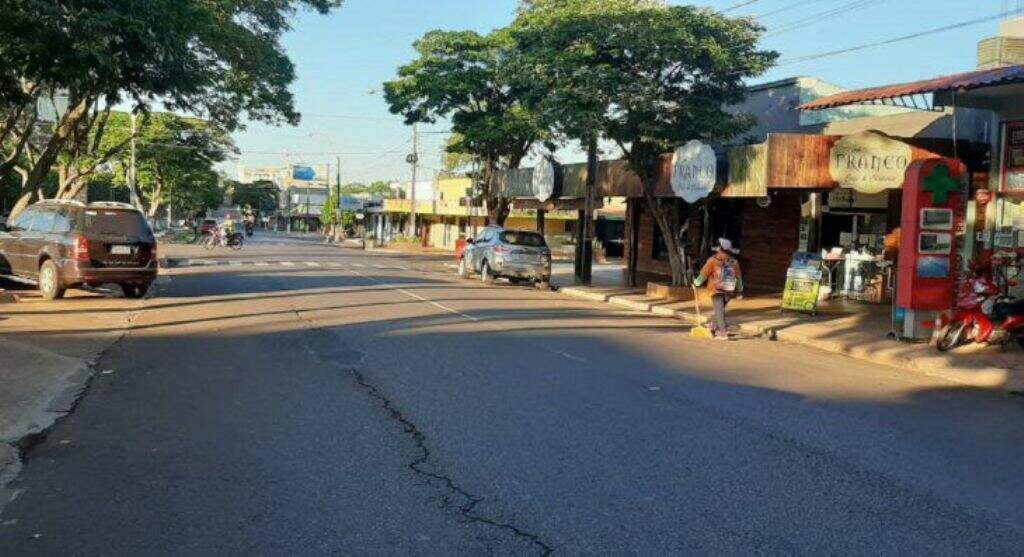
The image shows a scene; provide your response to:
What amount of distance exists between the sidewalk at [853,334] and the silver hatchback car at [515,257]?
1694 millimetres

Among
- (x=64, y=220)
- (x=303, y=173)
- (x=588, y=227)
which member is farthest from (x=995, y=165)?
(x=303, y=173)

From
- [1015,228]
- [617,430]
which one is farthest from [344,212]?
[617,430]

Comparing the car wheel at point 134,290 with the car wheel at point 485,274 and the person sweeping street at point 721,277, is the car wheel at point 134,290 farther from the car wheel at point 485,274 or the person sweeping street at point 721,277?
the person sweeping street at point 721,277

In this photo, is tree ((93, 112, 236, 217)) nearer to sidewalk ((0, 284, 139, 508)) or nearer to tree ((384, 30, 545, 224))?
tree ((384, 30, 545, 224))

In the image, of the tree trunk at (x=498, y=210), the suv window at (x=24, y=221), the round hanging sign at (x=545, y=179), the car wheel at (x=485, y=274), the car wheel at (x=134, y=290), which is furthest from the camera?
the tree trunk at (x=498, y=210)

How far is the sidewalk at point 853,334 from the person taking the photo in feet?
36.9

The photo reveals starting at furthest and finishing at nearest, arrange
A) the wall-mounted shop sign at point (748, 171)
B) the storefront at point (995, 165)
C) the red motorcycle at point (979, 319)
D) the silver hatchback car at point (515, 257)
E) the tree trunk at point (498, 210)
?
the tree trunk at point (498, 210)
the silver hatchback car at point (515, 257)
the wall-mounted shop sign at point (748, 171)
the storefront at point (995, 165)
the red motorcycle at point (979, 319)

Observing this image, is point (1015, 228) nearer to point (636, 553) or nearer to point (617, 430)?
point (617, 430)

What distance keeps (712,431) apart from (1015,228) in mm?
10739

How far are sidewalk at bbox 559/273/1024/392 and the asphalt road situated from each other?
2.57 ft

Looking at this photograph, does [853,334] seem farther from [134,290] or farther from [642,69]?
[134,290]

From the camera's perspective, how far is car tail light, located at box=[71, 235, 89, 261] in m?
15.8

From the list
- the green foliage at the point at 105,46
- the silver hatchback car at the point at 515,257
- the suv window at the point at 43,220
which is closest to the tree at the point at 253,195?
the silver hatchback car at the point at 515,257

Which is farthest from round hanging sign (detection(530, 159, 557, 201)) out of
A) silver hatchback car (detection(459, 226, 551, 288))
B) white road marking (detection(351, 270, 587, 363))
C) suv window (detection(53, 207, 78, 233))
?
suv window (detection(53, 207, 78, 233))
